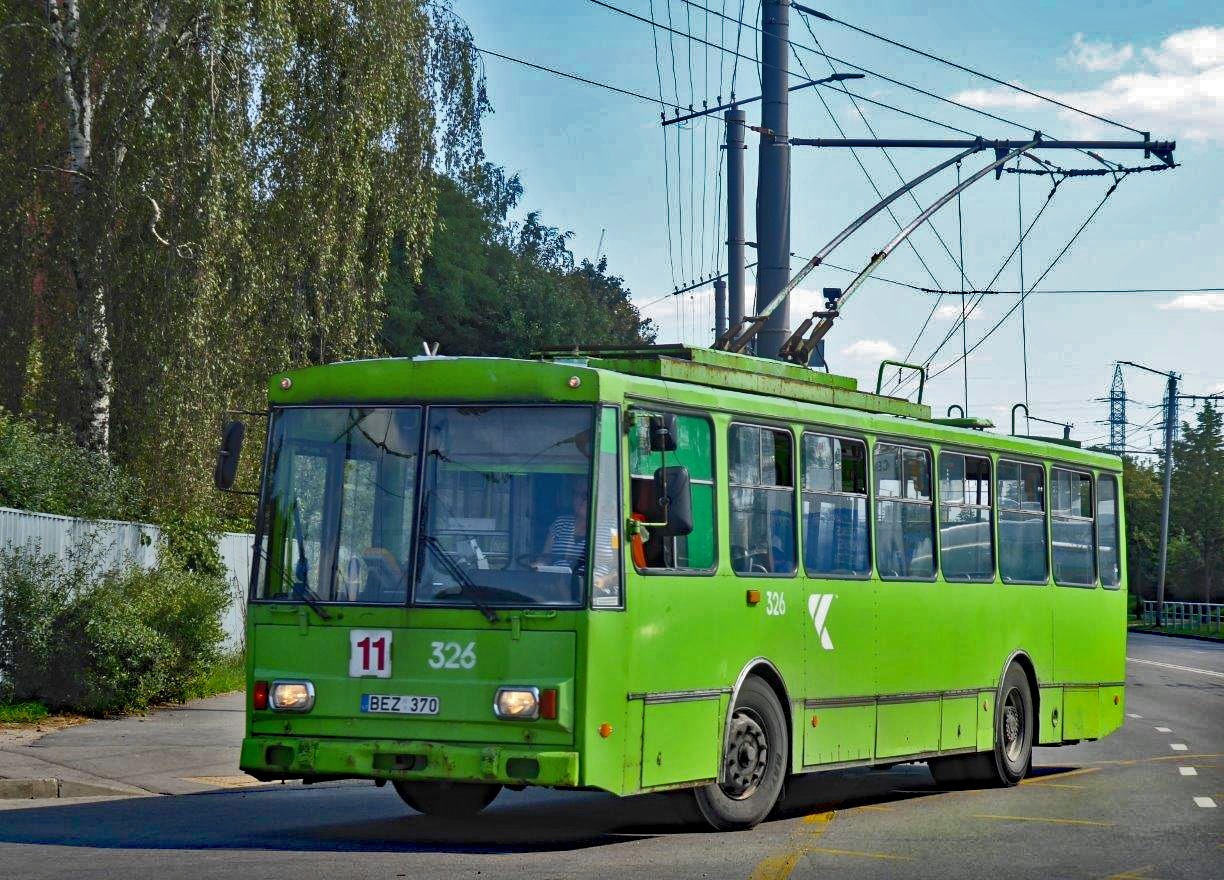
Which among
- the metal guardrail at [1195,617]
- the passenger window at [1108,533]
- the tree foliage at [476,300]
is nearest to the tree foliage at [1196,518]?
the metal guardrail at [1195,617]

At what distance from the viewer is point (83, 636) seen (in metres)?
19.4

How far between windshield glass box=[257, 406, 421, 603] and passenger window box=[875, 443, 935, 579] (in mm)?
4450

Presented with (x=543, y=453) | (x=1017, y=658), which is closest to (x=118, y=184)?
(x=1017, y=658)

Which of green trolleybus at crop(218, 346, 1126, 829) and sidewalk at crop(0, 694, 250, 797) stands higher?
green trolleybus at crop(218, 346, 1126, 829)

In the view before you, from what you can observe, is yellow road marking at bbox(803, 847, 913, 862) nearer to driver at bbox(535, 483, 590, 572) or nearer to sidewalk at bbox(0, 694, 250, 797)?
driver at bbox(535, 483, 590, 572)

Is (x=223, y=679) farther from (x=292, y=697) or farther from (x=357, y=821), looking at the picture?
(x=292, y=697)

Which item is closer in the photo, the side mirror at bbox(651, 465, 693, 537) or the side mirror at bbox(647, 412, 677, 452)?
the side mirror at bbox(651, 465, 693, 537)

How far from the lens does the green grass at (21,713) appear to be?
18422mm

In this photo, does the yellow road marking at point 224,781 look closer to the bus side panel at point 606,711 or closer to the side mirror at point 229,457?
the side mirror at point 229,457

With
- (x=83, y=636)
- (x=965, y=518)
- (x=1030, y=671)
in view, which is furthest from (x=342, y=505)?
(x=83, y=636)

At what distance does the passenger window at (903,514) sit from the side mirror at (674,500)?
12.1 feet

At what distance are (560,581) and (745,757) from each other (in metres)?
2.14

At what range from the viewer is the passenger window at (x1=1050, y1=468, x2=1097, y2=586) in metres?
18.3

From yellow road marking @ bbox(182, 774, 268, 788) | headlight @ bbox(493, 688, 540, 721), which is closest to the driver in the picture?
headlight @ bbox(493, 688, 540, 721)
